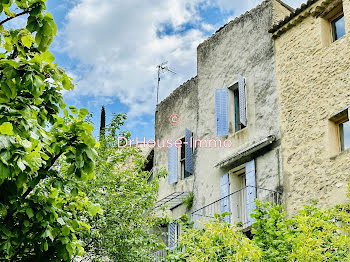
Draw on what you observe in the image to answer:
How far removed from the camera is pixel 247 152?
50.0 feet

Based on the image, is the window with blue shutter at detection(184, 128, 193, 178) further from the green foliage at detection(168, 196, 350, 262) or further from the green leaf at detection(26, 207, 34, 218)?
the green leaf at detection(26, 207, 34, 218)

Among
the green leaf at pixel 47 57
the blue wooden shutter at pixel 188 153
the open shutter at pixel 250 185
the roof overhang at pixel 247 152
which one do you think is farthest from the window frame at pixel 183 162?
the green leaf at pixel 47 57

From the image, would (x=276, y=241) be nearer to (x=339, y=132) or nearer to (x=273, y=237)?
(x=273, y=237)

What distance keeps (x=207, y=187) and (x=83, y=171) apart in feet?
36.1

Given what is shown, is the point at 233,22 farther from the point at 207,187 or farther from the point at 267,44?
the point at 207,187

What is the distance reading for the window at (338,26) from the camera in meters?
13.8

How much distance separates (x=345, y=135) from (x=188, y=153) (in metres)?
6.43

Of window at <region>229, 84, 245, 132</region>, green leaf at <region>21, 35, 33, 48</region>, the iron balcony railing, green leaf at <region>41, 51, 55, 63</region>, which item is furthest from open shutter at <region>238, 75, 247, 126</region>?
green leaf at <region>41, 51, 55, 63</region>

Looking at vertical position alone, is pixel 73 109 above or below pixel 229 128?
below

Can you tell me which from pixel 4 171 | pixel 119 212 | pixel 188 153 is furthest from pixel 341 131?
pixel 4 171

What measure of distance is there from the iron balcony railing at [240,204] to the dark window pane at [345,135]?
2.07 m

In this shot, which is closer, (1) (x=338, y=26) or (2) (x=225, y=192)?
(1) (x=338, y=26)

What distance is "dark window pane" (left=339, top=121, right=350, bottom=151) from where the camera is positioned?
12.8m

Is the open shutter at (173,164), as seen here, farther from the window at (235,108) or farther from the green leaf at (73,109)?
the green leaf at (73,109)
